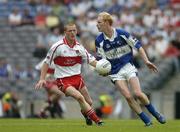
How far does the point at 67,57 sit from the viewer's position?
18.5 m

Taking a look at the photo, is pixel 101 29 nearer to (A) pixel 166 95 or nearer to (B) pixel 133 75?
(B) pixel 133 75

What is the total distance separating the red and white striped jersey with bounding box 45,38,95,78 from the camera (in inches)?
724

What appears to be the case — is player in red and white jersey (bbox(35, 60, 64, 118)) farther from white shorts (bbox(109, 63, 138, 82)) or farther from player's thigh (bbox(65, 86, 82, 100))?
player's thigh (bbox(65, 86, 82, 100))

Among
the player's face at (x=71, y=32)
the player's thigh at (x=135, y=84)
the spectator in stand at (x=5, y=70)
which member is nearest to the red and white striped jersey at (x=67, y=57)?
the player's face at (x=71, y=32)

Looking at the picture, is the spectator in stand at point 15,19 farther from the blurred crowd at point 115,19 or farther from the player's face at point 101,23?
the player's face at point 101,23

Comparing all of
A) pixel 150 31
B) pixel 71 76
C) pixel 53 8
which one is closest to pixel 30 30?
pixel 53 8

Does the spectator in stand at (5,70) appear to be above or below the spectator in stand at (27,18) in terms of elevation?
below

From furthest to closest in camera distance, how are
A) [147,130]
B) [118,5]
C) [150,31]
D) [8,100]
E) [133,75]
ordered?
[118,5], [150,31], [8,100], [133,75], [147,130]

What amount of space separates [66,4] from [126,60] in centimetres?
1861

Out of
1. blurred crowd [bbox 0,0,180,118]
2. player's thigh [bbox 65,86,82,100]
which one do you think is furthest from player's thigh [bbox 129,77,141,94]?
blurred crowd [bbox 0,0,180,118]

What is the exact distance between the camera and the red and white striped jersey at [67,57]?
18391 millimetres

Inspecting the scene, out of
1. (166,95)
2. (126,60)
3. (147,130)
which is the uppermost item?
(126,60)

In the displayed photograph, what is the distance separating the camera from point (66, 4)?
36969 millimetres

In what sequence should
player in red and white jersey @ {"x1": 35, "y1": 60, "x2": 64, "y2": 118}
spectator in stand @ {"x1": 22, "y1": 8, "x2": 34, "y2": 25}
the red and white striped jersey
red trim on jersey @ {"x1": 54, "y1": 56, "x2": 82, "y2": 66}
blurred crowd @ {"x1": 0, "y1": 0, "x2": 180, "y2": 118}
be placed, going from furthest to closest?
spectator in stand @ {"x1": 22, "y1": 8, "x2": 34, "y2": 25} < blurred crowd @ {"x1": 0, "y1": 0, "x2": 180, "y2": 118} < player in red and white jersey @ {"x1": 35, "y1": 60, "x2": 64, "y2": 118} < red trim on jersey @ {"x1": 54, "y1": 56, "x2": 82, "y2": 66} < the red and white striped jersey
